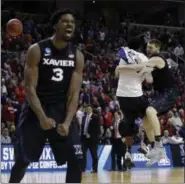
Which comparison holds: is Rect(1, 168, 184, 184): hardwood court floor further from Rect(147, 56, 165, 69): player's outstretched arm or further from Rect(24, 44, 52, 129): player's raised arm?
Rect(24, 44, 52, 129): player's raised arm

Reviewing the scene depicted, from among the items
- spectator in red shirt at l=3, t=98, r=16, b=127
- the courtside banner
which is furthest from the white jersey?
spectator in red shirt at l=3, t=98, r=16, b=127

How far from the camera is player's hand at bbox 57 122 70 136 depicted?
18.4 feet

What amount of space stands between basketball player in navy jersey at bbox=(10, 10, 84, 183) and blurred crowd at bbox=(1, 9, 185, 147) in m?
5.75

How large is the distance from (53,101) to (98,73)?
685 inches

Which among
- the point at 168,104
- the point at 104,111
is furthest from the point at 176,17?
the point at 168,104

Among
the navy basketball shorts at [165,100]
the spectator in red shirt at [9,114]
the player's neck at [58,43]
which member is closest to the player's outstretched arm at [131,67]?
the navy basketball shorts at [165,100]

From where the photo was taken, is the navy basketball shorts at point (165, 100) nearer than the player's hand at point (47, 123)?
No

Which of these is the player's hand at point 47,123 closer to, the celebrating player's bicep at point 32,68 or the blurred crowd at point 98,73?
the celebrating player's bicep at point 32,68

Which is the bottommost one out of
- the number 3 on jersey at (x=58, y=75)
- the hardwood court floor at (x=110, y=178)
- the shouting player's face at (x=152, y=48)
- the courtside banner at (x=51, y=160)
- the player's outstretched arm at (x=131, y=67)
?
the hardwood court floor at (x=110, y=178)

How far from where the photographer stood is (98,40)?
2697cm

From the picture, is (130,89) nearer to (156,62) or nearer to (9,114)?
(156,62)

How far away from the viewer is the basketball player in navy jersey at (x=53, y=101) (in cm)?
568

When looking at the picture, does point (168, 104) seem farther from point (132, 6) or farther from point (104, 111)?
point (132, 6)

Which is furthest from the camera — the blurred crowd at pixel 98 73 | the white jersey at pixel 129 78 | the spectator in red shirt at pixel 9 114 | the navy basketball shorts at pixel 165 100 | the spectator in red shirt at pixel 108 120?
the spectator in red shirt at pixel 108 120
